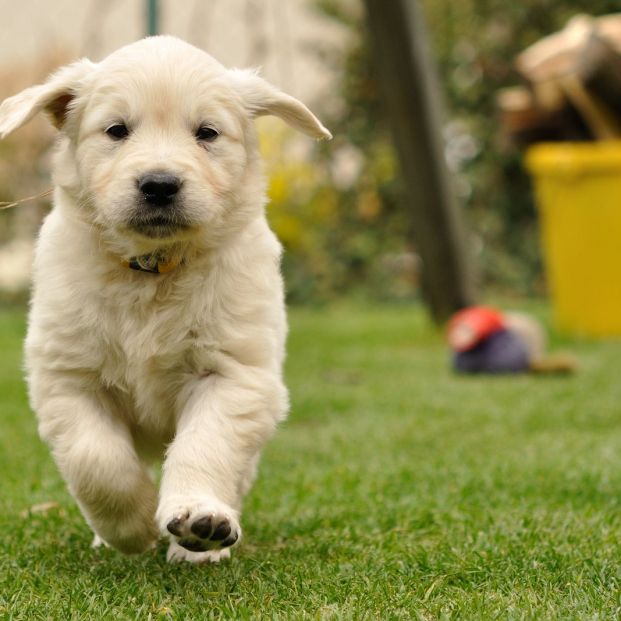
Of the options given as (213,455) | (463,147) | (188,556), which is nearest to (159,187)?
(213,455)

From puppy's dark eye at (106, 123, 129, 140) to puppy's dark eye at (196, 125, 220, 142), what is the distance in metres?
0.16

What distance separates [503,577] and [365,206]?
30.7ft

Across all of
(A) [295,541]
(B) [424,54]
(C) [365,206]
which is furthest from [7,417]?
(C) [365,206]

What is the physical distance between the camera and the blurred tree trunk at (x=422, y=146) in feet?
22.7

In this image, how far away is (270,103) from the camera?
9.12 feet

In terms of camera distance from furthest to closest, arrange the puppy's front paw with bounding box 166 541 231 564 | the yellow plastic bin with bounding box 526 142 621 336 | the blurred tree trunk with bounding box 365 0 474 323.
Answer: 1. the yellow plastic bin with bounding box 526 142 621 336
2. the blurred tree trunk with bounding box 365 0 474 323
3. the puppy's front paw with bounding box 166 541 231 564

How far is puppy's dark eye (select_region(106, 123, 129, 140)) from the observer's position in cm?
255

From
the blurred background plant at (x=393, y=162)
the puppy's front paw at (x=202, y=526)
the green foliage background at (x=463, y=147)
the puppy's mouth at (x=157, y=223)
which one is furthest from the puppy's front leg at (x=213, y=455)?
the green foliage background at (x=463, y=147)

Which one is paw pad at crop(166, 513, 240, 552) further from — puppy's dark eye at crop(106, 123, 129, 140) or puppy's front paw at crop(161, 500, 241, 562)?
puppy's dark eye at crop(106, 123, 129, 140)

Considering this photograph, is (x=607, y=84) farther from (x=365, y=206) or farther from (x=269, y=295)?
(x=269, y=295)

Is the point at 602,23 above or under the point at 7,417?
above

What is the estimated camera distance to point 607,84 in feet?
24.5

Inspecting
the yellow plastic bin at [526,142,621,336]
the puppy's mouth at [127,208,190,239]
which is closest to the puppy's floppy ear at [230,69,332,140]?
the puppy's mouth at [127,208,190,239]

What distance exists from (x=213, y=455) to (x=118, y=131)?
2.51 ft
